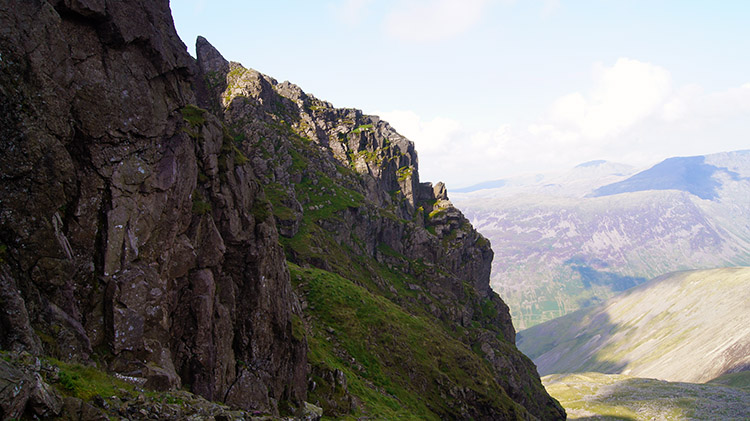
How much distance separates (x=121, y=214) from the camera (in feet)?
84.1

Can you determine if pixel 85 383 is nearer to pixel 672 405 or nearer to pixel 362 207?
pixel 362 207

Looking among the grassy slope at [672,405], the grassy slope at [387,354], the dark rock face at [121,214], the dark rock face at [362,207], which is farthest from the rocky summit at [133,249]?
the grassy slope at [672,405]

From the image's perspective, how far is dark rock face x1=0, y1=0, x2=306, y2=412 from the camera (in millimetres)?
21188

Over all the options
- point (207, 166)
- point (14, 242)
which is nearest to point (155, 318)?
point (14, 242)

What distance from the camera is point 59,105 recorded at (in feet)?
76.6

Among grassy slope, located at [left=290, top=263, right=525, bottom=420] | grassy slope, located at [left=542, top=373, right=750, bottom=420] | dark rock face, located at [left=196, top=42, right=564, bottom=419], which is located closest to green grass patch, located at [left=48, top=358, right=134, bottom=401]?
grassy slope, located at [left=290, top=263, right=525, bottom=420]

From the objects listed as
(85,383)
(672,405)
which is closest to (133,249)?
(85,383)

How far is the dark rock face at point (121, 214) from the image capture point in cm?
2119

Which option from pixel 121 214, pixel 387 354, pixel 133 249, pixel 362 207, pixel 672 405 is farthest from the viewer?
pixel 672 405

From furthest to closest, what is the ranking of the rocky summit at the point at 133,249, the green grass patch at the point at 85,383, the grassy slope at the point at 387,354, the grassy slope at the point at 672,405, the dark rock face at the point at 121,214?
the grassy slope at the point at 672,405
the grassy slope at the point at 387,354
the dark rock face at the point at 121,214
the rocky summit at the point at 133,249
the green grass patch at the point at 85,383

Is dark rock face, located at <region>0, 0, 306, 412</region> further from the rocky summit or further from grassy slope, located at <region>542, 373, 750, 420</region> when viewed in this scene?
grassy slope, located at <region>542, 373, 750, 420</region>

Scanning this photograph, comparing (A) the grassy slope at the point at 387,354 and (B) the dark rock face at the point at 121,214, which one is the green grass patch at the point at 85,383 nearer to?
(B) the dark rock face at the point at 121,214

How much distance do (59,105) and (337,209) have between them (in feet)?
296

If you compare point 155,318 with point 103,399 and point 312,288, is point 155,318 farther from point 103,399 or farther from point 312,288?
point 312,288
